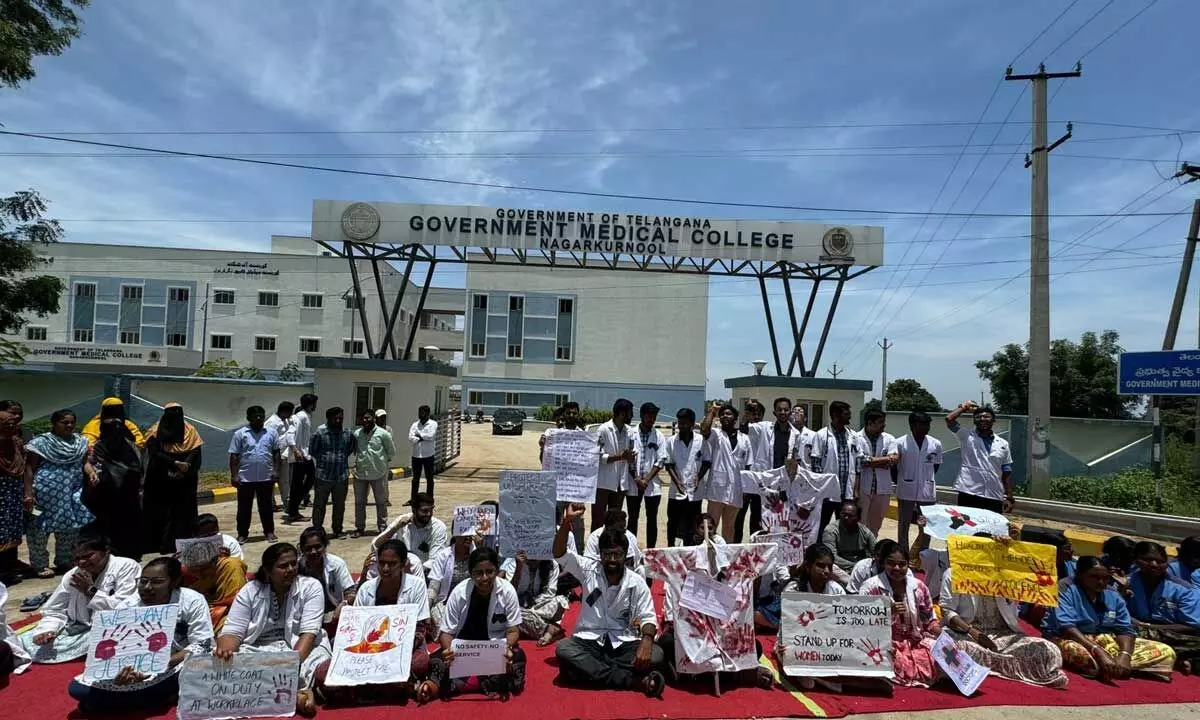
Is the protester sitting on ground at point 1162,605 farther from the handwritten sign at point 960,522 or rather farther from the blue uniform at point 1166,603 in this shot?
the handwritten sign at point 960,522

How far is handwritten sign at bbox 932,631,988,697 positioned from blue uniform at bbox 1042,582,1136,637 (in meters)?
0.99

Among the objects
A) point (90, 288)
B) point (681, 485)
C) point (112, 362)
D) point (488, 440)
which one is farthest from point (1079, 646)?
point (90, 288)

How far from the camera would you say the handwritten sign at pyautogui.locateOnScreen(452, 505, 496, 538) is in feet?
18.3

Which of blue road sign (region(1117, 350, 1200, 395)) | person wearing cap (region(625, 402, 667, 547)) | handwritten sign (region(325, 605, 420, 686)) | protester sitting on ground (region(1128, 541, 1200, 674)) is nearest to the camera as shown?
handwritten sign (region(325, 605, 420, 686))

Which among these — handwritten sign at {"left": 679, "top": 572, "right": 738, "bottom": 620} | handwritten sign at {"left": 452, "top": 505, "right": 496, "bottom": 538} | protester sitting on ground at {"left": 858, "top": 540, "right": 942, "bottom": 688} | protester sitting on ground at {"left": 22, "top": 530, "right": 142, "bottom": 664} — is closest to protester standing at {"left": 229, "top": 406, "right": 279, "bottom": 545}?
protester sitting on ground at {"left": 22, "top": 530, "right": 142, "bottom": 664}

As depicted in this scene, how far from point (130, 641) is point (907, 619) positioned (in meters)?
5.15

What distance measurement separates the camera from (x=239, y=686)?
12.5ft

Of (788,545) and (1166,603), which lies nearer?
(1166,603)

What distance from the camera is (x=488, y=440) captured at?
1080 inches

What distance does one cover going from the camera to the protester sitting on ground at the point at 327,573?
464cm

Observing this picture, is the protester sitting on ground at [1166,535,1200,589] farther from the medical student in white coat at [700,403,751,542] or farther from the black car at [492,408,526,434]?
the black car at [492,408,526,434]

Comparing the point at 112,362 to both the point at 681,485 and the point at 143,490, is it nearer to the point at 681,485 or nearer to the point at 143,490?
the point at 143,490

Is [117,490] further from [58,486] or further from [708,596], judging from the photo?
[708,596]

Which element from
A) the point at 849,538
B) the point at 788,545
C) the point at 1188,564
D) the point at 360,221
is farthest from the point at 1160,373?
the point at 360,221
